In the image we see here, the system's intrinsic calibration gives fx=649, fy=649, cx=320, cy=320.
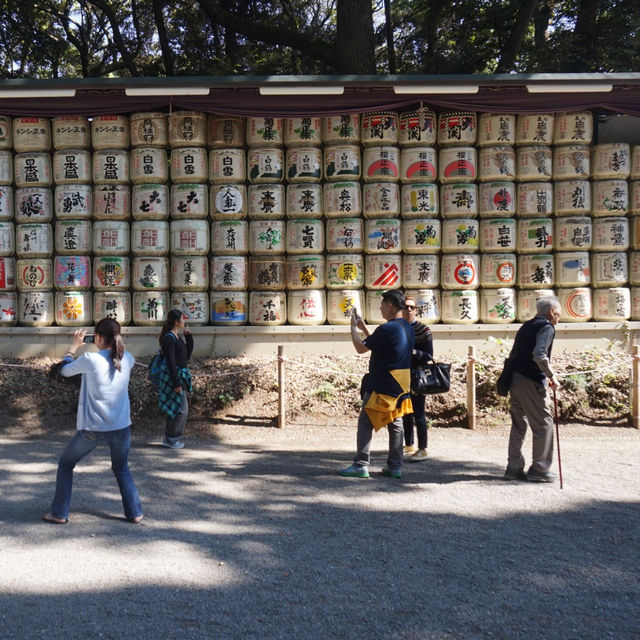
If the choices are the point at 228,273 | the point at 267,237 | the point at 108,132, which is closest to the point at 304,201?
the point at 267,237

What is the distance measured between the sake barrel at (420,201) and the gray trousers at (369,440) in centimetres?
443

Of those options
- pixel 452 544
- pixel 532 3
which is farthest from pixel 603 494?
pixel 532 3

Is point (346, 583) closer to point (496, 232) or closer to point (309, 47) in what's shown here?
point (496, 232)

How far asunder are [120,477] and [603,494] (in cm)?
385

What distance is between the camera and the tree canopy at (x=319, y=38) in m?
12.4

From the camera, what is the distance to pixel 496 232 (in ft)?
31.4

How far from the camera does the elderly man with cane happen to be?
5508 millimetres

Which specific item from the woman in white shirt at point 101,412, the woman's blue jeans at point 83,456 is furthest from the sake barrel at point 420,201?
the woman's blue jeans at point 83,456

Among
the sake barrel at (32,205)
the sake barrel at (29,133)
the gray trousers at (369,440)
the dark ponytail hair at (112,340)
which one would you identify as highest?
the sake barrel at (29,133)

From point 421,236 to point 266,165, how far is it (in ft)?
8.15

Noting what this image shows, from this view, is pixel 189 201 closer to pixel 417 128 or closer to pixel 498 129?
pixel 417 128

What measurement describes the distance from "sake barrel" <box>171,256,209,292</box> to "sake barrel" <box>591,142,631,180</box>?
19.6 ft

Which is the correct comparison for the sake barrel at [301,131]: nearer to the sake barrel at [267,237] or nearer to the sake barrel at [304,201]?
the sake barrel at [304,201]

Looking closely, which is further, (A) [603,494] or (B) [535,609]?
(A) [603,494]
